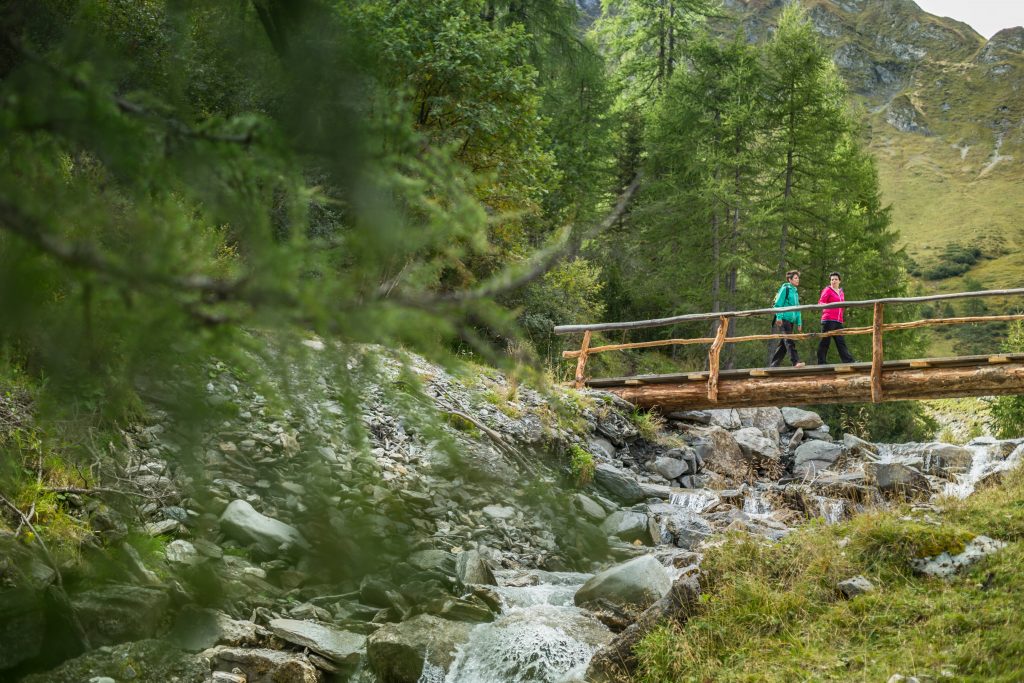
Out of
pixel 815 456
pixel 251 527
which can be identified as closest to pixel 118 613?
pixel 251 527

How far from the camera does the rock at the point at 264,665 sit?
210 inches

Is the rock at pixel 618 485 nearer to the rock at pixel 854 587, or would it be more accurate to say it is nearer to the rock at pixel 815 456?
the rock at pixel 815 456

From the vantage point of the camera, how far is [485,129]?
1253cm

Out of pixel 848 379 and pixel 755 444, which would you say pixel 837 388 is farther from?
pixel 755 444

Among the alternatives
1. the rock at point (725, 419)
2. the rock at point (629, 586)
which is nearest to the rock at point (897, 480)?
the rock at point (725, 419)

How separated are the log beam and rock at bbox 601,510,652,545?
3.41 m

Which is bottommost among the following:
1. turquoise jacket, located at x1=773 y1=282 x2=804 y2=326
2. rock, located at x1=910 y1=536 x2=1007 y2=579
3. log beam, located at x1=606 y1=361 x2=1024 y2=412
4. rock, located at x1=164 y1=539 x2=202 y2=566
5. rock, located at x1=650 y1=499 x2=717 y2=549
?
rock, located at x1=650 y1=499 x2=717 y2=549

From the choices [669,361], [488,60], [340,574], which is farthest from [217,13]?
[669,361]

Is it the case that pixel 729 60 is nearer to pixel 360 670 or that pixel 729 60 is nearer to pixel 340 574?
pixel 360 670

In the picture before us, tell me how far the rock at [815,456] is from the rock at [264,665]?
976cm

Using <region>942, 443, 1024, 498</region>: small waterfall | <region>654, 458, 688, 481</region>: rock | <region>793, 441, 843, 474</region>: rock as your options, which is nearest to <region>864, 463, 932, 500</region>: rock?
<region>942, 443, 1024, 498</region>: small waterfall

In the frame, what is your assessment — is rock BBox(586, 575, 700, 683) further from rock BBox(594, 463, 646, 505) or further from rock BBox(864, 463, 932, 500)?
rock BBox(864, 463, 932, 500)

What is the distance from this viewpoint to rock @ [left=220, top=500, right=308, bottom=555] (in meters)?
6.19

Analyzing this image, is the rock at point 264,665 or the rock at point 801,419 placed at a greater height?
the rock at point 801,419
